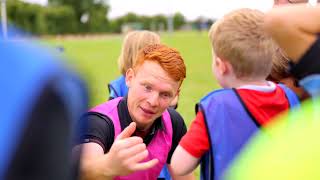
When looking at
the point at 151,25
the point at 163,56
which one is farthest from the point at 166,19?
the point at 163,56

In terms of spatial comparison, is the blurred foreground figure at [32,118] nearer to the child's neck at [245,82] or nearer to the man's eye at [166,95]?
the child's neck at [245,82]

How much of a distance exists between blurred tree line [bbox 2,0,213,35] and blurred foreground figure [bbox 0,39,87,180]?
186ft

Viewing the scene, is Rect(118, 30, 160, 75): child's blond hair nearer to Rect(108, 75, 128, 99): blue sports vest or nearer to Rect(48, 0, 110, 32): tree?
Rect(108, 75, 128, 99): blue sports vest

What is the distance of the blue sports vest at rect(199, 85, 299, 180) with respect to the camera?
1.95m

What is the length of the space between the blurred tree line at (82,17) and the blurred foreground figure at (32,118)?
2226 inches

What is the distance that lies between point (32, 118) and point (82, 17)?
77.8 metres

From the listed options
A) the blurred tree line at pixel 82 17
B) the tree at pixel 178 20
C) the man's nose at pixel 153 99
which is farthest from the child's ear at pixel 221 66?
the tree at pixel 178 20

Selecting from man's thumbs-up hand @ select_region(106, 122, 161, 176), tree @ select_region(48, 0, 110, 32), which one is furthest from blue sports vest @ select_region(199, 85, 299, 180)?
tree @ select_region(48, 0, 110, 32)

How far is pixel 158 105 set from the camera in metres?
2.50

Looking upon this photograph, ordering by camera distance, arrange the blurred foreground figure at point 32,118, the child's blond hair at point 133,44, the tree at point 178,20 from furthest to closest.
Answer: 1. the tree at point 178,20
2. the child's blond hair at point 133,44
3. the blurred foreground figure at point 32,118

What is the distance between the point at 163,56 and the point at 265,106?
0.68m

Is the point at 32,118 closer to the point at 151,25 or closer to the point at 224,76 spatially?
the point at 224,76

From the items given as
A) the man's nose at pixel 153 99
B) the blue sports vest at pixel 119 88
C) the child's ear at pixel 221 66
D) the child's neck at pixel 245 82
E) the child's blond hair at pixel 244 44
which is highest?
the child's blond hair at pixel 244 44

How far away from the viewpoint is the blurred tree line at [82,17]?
201 ft
